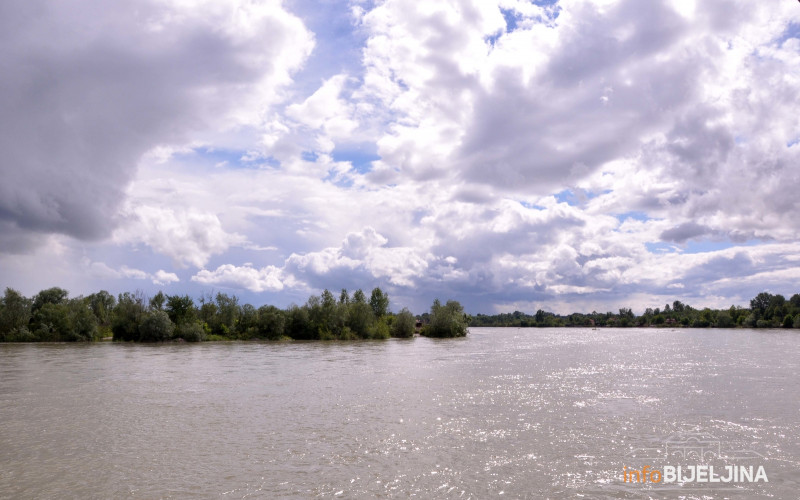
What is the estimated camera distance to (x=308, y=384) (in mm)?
35000

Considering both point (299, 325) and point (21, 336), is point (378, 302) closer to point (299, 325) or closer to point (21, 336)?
point (299, 325)

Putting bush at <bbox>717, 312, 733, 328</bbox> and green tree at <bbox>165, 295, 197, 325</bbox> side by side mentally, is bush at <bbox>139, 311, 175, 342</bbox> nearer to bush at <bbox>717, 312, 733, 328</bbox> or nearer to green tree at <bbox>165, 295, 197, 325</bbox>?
green tree at <bbox>165, 295, 197, 325</bbox>

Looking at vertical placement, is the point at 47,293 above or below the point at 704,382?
above

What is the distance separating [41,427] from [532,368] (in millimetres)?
39015

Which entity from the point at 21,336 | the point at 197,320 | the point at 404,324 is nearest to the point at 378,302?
the point at 404,324

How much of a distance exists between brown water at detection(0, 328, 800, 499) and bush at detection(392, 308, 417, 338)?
8004cm

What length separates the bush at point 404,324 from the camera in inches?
4732

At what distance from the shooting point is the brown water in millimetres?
14320

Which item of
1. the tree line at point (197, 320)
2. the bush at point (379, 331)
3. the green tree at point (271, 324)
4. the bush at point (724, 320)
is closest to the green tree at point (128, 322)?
the tree line at point (197, 320)

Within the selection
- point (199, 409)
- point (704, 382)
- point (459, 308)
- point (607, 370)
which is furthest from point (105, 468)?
point (459, 308)

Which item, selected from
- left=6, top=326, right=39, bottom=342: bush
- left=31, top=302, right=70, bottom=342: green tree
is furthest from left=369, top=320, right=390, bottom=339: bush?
left=6, top=326, right=39, bottom=342: bush

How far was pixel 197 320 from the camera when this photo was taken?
103438 millimetres

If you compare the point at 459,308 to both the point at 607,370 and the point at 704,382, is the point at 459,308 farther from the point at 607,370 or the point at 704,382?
the point at 704,382

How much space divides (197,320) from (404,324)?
156ft
